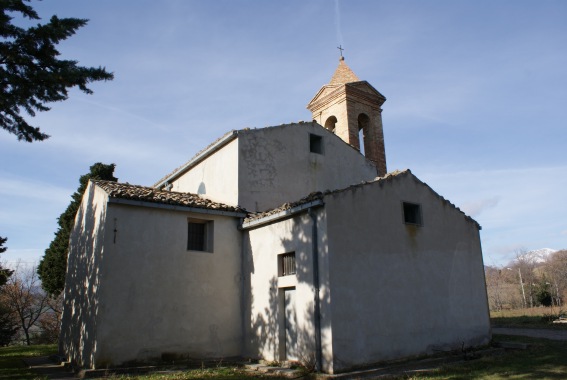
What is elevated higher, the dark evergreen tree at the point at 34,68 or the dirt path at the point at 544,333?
the dark evergreen tree at the point at 34,68

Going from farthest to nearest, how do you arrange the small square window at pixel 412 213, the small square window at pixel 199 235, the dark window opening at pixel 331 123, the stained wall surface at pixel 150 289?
the dark window opening at pixel 331 123 → the small square window at pixel 199 235 → the small square window at pixel 412 213 → the stained wall surface at pixel 150 289

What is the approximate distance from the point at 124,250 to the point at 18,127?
159 inches

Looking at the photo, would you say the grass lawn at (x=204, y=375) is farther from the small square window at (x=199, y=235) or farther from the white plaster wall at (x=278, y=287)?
the small square window at (x=199, y=235)

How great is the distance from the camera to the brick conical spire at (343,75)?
21.0 m

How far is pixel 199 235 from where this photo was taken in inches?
512

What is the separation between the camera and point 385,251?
11.3 meters

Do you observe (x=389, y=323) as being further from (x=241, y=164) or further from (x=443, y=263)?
(x=241, y=164)

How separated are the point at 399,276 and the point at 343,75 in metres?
13.4

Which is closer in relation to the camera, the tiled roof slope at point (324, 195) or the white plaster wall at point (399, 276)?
the white plaster wall at point (399, 276)

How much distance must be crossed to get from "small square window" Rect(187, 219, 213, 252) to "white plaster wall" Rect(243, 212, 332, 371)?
118cm

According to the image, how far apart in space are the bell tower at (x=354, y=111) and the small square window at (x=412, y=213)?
24.0ft

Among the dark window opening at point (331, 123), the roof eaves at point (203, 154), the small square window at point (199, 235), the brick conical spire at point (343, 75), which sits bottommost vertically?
the small square window at point (199, 235)

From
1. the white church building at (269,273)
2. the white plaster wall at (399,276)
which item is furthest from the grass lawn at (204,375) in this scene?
the white plaster wall at (399,276)

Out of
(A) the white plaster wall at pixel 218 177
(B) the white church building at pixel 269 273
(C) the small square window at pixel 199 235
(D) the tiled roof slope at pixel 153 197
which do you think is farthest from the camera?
(A) the white plaster wall at pixel 218 177
